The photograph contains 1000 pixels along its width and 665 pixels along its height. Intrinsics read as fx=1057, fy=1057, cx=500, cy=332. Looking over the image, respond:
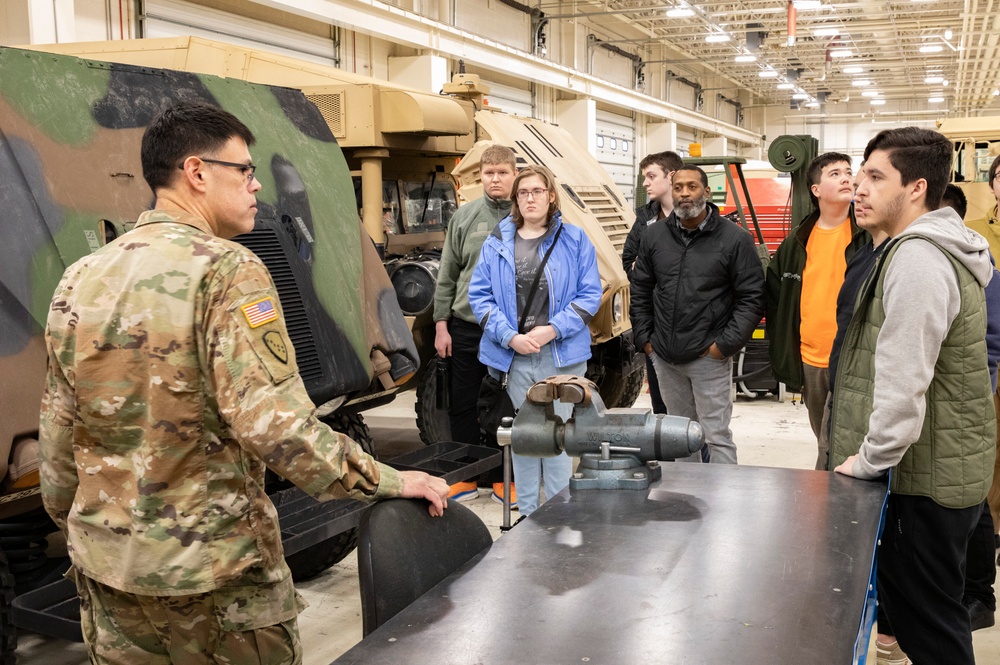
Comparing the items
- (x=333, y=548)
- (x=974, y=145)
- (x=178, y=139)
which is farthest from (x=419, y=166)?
(x=974, y=145)

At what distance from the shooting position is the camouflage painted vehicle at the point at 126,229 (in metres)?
3.02

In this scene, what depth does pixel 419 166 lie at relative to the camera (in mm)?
7184

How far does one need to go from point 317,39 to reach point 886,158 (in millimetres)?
10657

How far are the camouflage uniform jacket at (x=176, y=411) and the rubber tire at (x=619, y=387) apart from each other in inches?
193

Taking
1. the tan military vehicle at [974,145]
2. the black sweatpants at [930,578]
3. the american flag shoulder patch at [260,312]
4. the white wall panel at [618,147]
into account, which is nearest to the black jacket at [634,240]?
the black sweatpants at [930,578]

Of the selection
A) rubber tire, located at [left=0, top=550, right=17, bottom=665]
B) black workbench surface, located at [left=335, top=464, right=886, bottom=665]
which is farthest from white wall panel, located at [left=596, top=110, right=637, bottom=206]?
black workbench surface, located at [left=335, top=464, right=886, bottom=665]

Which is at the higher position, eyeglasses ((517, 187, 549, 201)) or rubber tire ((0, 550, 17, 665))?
eyeglasses ((517, 187, 549, 201))

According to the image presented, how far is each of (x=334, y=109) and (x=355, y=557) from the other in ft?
8.98

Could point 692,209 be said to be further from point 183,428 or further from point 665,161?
point 183,428

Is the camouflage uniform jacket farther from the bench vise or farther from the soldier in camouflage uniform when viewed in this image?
the bench vise

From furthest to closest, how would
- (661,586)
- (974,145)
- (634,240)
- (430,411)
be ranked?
(974,145)
(634,240)
(430,411)
(661,586)

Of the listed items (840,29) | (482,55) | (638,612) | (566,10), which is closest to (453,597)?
(638,612)

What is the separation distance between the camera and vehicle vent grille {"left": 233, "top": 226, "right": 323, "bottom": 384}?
148 inches

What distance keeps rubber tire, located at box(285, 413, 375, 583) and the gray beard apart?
1651mm
